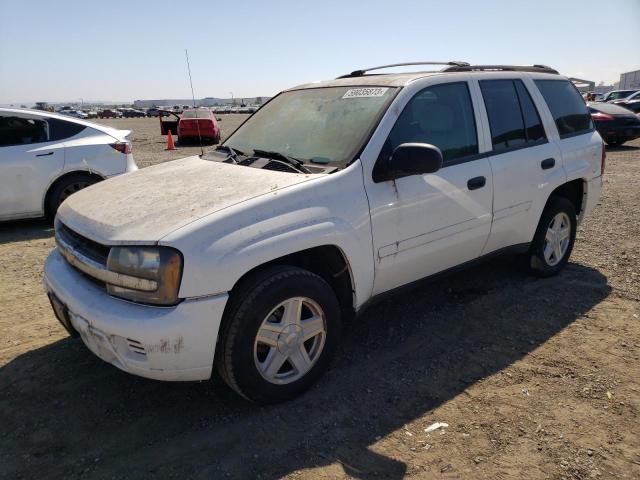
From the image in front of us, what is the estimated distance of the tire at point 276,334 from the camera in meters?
2.54

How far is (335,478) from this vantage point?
2328 mm

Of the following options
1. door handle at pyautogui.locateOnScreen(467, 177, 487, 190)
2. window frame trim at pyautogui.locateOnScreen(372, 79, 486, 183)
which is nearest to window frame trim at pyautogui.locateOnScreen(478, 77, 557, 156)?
window frame trim at pyautogui.locateOnScreen(372, 79, 486, 183)

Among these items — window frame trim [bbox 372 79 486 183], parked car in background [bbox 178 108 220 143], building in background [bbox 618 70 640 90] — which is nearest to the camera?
window frame trim [bbox 372 79 486 183]

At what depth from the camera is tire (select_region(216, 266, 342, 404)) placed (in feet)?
8.34

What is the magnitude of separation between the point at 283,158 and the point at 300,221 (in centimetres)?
74

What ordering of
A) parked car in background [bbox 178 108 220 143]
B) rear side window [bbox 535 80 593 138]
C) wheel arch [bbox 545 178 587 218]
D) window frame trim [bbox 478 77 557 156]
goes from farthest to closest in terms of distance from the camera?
parked car in background [bbox 178 108 220 143] → wheel arch [bbox 545 178 587 218] → rear side window [bbox 535 80 593 138] → window frame trim [bbox 478 77 557 156]

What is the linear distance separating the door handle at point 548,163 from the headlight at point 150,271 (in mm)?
3104

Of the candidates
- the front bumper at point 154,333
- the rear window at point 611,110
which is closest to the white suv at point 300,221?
the front bumper at point 154,333

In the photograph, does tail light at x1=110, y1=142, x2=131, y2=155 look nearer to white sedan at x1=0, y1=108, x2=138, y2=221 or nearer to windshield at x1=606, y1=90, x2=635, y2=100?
white sedan at x1=0, y1=108, x2=138, y2=221

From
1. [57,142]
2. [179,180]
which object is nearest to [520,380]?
[179,180]

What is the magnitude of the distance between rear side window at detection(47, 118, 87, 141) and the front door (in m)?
5.23

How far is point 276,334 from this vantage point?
2.73m

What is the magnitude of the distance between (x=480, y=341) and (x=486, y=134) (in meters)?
1.52

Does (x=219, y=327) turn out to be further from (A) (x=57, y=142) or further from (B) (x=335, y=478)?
(A) (x=57, y=142)
